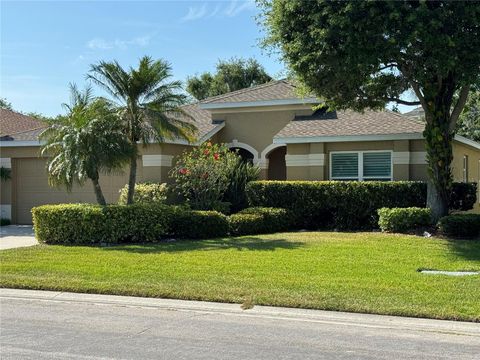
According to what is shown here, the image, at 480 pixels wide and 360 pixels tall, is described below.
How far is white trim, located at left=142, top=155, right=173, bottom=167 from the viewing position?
21.3 metres

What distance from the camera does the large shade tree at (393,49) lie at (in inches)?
554

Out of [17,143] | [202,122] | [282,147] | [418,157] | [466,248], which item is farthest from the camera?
[202,122]

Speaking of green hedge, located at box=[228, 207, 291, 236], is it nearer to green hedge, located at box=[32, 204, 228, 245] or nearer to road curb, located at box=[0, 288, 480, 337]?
green hedge, located at box=[32, 204, 228, 245]

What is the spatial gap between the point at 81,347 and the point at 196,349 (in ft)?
4.38

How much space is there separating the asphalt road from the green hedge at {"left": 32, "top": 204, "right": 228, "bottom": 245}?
6608mm

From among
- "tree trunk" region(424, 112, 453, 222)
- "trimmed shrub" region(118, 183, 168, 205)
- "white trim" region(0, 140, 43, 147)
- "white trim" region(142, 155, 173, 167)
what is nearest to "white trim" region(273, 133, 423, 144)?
"tree trunk" region(424, 112, 453, 222)

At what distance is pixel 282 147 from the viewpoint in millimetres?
24969

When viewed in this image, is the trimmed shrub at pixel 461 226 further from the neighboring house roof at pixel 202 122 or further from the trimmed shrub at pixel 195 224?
the neighboring house roof at pixel 202 122

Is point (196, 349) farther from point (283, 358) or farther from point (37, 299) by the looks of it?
point (37, 299)

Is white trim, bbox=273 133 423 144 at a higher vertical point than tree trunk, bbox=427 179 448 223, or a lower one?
higher

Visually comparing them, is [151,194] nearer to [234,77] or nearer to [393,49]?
[393,49]

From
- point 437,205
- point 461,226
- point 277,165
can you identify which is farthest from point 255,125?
point 461,226

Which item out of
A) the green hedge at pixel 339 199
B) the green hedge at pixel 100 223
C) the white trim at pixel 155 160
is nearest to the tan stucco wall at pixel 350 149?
the green hedge at pixel 339 199

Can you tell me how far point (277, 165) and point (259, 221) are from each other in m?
7.59
